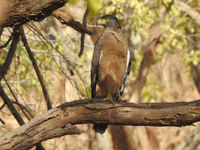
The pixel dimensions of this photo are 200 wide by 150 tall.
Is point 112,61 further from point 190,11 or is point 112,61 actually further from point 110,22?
point 190,11

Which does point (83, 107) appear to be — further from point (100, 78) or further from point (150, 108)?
point (100, 78)

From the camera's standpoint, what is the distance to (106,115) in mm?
3045

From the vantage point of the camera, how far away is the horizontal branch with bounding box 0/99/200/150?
2.82 metres

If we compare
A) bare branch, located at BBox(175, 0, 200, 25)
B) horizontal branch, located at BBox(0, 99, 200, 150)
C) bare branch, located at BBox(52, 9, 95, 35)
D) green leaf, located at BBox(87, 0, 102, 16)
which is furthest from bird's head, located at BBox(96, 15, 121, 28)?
bare branch, located at BBox(175, 0, 200, 25)

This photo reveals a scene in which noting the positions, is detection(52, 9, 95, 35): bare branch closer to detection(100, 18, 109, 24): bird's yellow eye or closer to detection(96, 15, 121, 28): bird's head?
detection(96, 15, 121, 28): bird's head

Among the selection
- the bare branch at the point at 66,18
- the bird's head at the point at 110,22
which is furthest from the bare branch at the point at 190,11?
the bare branch at the point at 66,18

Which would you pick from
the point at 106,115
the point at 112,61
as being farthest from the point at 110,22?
the point at 106,115

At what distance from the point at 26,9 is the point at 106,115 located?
115 centimetres

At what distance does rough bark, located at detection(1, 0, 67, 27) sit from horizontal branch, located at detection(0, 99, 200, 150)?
820 millimetres

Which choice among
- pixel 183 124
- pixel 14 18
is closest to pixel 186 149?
pixel 183 124

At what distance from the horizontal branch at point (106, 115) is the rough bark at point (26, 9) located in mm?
820

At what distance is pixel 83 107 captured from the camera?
301 centimetres

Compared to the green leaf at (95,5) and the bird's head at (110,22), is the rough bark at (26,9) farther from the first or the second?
the bird's head at (110,22)

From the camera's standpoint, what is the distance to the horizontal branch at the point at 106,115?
2.82 meters
